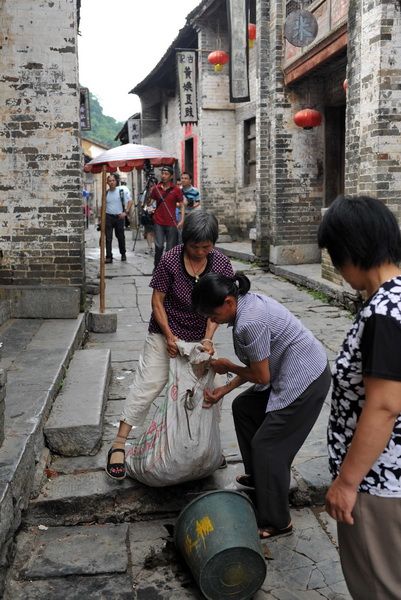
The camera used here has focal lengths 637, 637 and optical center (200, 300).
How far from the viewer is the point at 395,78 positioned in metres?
7.15

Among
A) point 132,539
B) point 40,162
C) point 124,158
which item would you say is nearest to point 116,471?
point 132,539

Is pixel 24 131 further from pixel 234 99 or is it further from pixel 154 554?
pixel 234 99

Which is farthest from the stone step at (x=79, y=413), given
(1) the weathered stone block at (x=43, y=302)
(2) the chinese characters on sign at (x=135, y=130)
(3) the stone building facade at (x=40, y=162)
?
(2) the chinese characters on sign at (x=135, y=130)

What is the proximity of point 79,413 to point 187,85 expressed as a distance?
13.6 m

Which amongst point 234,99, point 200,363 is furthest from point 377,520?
point 234,99

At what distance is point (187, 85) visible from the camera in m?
16.2

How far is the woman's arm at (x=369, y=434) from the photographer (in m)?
1.76

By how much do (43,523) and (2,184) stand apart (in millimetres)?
4372

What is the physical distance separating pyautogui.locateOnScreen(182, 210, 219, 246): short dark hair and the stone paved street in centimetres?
139

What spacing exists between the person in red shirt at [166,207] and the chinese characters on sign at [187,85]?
689 cm

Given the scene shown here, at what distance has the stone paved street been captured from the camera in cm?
291

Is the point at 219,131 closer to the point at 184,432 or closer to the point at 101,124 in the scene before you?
the point at 184,432

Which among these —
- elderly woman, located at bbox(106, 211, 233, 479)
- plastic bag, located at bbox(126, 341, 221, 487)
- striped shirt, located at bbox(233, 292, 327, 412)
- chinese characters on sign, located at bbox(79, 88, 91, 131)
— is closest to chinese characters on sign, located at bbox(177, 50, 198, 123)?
chinese characters on sign, located at bbox(79, 88, 91, 131)

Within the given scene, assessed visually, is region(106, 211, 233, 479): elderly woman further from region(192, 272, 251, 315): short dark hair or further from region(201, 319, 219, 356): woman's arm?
region(192, 272, 251, 315): short dark hair
